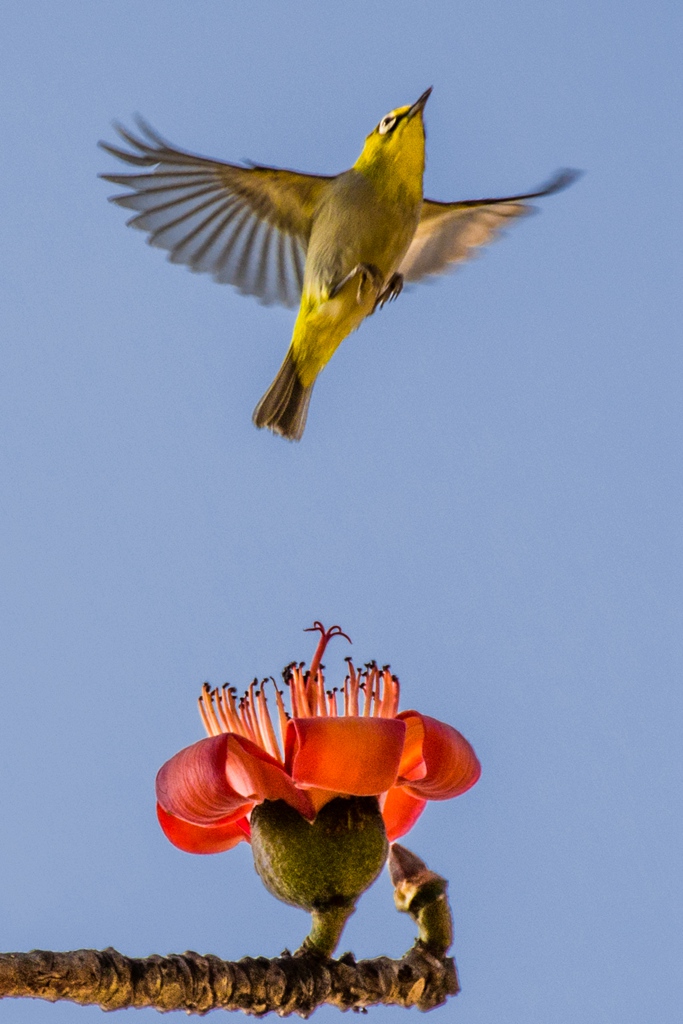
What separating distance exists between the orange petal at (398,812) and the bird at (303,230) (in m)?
1.20

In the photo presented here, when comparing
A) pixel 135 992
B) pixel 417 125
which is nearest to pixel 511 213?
pixel 417 125

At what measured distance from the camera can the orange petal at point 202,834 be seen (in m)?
1.24

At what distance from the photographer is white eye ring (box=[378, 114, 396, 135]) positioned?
2.68 meters

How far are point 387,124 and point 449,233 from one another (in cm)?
39

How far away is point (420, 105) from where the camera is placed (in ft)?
8.29

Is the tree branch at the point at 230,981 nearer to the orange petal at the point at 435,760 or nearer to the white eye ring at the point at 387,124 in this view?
the orange petal at the point at 435,760

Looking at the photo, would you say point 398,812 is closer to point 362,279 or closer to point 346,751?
point 346,751

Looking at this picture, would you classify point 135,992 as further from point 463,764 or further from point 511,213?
point 511,213

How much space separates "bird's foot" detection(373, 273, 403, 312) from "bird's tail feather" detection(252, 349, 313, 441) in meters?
0.22

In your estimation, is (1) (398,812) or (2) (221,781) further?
(1) (398,812)

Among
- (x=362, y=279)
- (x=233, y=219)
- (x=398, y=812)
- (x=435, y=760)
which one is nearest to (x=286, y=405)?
(x=362, y=279)

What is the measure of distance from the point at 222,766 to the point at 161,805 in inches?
4.3

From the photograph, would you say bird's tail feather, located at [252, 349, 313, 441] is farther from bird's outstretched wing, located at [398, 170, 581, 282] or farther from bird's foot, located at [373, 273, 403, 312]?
bird's outstretched wing, located at [398, 170, 581, 282]

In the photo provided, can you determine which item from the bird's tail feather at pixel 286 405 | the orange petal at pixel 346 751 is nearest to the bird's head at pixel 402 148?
the bird's tail feather at pixel 286 405
